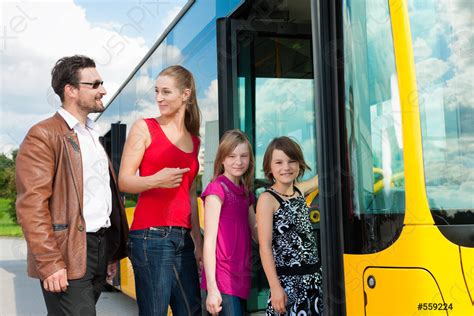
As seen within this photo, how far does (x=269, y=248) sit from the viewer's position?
9.90 feet

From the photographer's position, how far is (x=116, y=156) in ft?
26.4

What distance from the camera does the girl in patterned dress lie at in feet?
9.90

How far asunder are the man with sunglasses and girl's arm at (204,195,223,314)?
0.43 metres

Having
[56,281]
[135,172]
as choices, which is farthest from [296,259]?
[56,281]

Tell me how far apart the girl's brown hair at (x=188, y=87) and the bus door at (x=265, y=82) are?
3.55 feet

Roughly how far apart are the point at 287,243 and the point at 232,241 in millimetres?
288

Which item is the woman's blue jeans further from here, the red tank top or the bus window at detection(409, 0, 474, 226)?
the bus window at detection(409, 0, 474, 226)

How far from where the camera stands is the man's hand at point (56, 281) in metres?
2.49

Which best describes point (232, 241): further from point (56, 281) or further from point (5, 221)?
point (5, 221)

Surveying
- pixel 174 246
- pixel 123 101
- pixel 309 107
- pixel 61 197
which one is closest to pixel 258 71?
→ pixel 309 107

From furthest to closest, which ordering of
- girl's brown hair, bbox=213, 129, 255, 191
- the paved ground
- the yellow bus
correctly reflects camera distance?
the paved ground < girl's brown hair, bbox=213, 129, 255, 191 < the yellow bus

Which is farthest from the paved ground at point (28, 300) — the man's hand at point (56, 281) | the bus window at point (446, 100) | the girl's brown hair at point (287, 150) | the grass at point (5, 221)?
the bus window at point (446, 100)

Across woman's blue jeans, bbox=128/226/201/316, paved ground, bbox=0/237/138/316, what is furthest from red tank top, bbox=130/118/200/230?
paved ground, bbox=0/237/138/316

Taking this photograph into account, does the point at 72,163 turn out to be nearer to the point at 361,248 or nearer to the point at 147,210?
the point at 147,210
